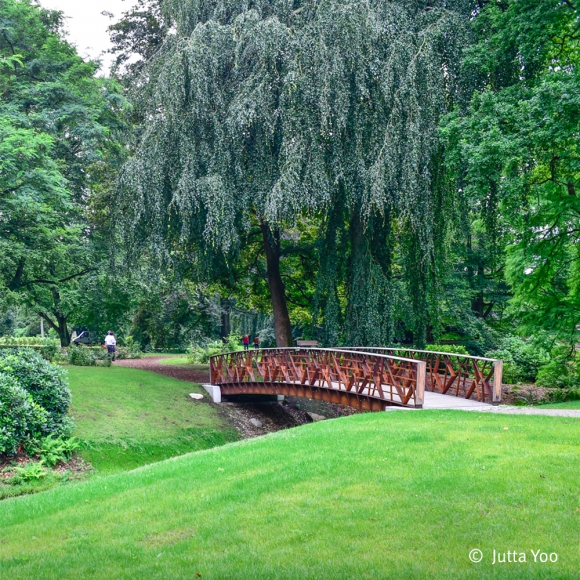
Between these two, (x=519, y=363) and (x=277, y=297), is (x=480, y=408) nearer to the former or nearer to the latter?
(x=277, y=297)

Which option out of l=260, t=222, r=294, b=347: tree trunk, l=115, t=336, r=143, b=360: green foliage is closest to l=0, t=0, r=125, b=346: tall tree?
l=260, t=222, r=294, b=347: tree trunk

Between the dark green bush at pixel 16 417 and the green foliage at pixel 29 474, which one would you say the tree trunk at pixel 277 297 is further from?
the green foliage at pixel 29 474

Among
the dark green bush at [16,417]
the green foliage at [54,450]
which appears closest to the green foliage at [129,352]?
the green foliage at [54,450]

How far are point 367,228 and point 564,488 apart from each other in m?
11.3

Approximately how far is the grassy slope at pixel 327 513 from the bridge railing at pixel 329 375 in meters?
3.63

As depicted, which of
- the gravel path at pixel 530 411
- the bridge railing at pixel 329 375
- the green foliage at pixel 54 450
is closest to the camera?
the gravel path at pixel 530 411

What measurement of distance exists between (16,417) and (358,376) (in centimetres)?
755

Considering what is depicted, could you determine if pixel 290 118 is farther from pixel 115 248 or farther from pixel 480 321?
pixel 480 321

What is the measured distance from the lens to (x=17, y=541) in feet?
19.7

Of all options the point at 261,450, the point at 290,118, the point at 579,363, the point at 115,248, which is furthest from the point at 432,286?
the point at 115,248

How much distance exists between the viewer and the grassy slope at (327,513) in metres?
4.67

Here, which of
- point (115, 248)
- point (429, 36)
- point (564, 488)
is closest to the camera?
point (564, 488)

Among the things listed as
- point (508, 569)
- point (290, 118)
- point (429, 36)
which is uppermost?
point (429, 36)

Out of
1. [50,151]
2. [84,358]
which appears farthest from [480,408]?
[50,151]
